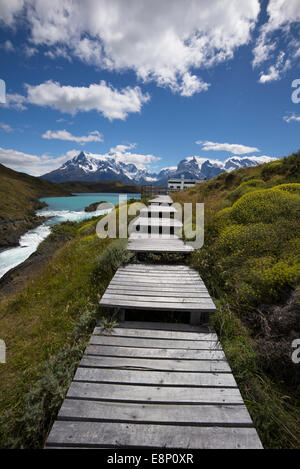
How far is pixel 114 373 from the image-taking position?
2.29m

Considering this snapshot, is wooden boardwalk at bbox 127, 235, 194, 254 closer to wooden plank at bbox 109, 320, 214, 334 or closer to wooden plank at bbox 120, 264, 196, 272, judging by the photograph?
wooden plank at bbox 120, 264, 196, 272

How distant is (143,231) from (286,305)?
5549mm

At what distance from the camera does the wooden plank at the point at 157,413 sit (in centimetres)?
182

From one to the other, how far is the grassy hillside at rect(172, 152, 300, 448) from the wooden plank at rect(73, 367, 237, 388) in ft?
1.48

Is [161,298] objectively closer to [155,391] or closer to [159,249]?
[155,391]

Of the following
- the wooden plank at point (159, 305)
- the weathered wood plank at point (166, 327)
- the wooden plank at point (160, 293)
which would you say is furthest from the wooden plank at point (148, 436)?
the wooden plank at point (160, 293)

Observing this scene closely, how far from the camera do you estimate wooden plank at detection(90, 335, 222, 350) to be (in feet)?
8.87

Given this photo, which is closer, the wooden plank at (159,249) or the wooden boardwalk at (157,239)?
the wooden plank at (159,249)

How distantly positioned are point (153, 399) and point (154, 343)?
776 mm

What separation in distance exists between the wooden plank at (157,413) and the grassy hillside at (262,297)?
519 mm

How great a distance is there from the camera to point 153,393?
2.06 m

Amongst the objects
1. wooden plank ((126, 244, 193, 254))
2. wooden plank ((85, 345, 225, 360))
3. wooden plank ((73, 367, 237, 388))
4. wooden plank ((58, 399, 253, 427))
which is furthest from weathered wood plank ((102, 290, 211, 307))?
wooden plank ((126, 244, 193, 254))

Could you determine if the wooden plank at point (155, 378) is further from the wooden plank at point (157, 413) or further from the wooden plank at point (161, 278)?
the wooden plank at point (161, 278)
